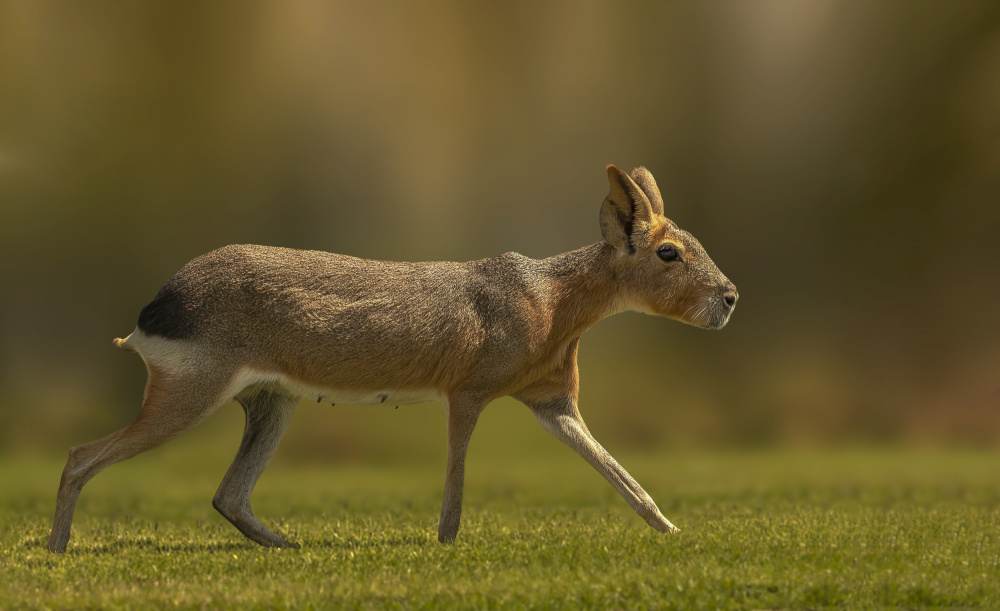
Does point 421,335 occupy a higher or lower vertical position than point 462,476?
higher

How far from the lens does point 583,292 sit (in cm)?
952

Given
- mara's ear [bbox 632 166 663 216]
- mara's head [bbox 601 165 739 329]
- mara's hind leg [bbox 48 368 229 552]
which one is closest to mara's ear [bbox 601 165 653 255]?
mara's head [bbox 601 165 739 329]

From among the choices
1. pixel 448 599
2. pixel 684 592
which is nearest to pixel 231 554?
pixel 448 599

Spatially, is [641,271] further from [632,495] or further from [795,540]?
[795,540]

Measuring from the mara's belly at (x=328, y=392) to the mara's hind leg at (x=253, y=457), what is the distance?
1.53 feet

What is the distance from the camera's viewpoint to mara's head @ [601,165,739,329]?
943cm

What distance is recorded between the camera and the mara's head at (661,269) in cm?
943

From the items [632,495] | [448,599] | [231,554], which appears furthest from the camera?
[632,495]

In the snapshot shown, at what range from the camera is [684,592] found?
22.6 feet

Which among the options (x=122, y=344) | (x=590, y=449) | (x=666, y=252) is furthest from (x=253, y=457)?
(x=666, y=252)

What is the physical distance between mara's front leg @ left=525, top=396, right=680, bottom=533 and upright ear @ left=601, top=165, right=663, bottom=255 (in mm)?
1673

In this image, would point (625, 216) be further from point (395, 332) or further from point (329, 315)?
point (329, 315)

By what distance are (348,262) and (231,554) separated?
116 inches

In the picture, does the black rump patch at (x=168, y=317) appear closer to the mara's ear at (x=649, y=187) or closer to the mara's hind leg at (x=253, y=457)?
the mara's hind leg at (x=253, y=457)
